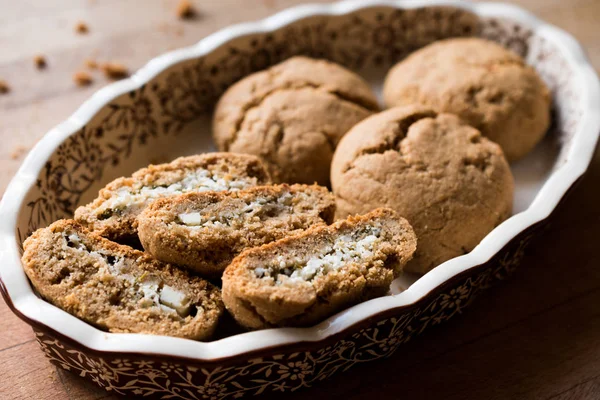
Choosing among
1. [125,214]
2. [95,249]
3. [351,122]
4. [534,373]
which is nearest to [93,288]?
[95,249]

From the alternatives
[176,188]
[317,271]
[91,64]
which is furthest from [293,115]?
[91,64]

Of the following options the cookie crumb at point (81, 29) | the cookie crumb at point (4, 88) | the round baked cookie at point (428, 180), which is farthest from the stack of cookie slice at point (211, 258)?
the cookie crumb at point (81, 29)

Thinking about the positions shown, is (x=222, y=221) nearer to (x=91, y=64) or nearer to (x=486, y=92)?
(x=486, y=92)

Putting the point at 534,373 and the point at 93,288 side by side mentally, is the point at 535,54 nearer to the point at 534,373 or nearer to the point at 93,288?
the point at 534,373

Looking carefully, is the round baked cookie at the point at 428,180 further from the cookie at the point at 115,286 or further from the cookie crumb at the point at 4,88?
the cookie crumb at the point at 4,88

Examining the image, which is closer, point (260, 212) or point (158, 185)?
point (260, 212)

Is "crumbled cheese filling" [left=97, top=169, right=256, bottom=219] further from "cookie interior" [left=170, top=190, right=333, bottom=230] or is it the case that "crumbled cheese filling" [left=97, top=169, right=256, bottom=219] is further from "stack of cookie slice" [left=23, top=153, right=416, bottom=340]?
"cookie interior" [left=170, top=190, right=333, bottom=230]

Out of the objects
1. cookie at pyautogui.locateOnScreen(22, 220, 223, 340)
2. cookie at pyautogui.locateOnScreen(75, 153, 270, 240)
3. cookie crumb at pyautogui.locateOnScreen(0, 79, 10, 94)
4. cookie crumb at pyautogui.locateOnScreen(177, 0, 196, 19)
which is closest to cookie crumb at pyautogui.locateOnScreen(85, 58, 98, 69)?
cookie crumb at pyautogui.locateOnScreen(0, 79, 10, 94)
